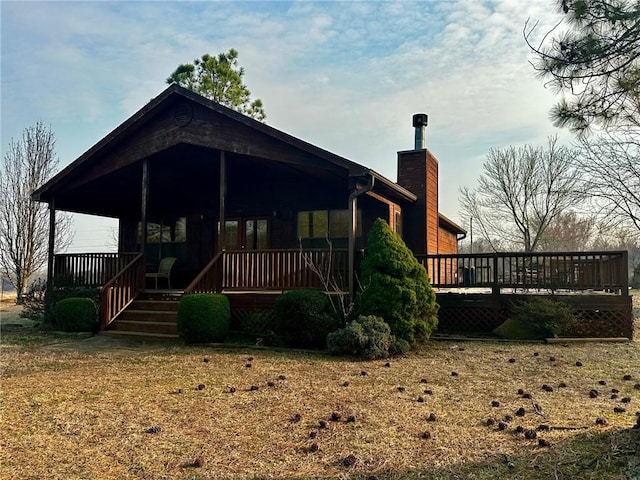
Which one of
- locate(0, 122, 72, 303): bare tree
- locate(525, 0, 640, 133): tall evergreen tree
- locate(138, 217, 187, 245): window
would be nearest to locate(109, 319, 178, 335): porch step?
locate(138, 217, 187, 245): window

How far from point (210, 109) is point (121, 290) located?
173 inches

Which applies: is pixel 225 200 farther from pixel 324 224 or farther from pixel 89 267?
pixel 89 267

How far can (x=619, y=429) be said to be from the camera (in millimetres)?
3604

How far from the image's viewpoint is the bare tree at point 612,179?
1884cm

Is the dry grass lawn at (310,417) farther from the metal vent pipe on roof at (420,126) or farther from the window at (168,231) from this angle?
the metal vent pipe on roof at (420,126)

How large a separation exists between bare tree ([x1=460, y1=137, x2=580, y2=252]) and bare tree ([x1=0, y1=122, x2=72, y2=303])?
23500 millimetres

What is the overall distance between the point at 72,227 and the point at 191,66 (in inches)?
416

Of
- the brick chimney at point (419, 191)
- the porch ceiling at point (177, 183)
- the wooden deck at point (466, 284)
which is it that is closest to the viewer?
the wooden deck at point (466, 284)

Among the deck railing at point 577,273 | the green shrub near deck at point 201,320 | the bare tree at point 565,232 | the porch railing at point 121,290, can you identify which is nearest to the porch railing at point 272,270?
the green shrub near deck at point 201,320

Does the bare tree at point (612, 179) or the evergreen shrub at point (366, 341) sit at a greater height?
the bare tree at point (612, 179)

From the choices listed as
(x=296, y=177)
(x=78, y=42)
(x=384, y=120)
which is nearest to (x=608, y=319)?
(x=296, y=177)

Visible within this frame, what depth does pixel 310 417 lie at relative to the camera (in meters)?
4.33

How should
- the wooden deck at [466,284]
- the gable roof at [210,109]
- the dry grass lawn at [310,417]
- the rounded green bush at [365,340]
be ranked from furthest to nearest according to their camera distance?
the wooden deck at [466,284] < the gable roof at [210,109] < the rounded green bush at [365,340] < the dry grass lawn at [310,417]

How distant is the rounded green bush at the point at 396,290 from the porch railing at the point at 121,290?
5.42m
